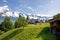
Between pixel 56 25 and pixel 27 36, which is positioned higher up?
pixel 56 25

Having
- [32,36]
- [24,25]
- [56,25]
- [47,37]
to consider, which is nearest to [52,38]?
[47,37]

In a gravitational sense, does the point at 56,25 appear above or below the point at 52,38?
above

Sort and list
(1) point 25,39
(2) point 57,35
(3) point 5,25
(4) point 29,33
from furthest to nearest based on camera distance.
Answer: (3) point 5,25 < (4) point 29,33 < (1) point 25,39 < (2) point 57,35

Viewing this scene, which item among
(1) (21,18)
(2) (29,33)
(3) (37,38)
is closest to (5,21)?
(1) (21,18)

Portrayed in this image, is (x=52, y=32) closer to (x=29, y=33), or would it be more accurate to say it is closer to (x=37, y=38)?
(x=37, y=38)

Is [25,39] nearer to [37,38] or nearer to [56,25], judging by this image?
[37,38]

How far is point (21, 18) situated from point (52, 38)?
59.1ft

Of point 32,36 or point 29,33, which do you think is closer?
point 32,36

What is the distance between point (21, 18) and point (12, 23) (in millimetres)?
24248

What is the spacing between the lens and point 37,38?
4034 centimetres

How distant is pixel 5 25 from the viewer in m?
71.8

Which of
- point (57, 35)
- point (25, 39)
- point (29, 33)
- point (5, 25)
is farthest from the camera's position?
point (5, 25)

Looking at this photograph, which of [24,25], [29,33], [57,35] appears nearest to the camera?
[57,35]

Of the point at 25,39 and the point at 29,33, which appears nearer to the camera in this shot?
the point at 25,39
